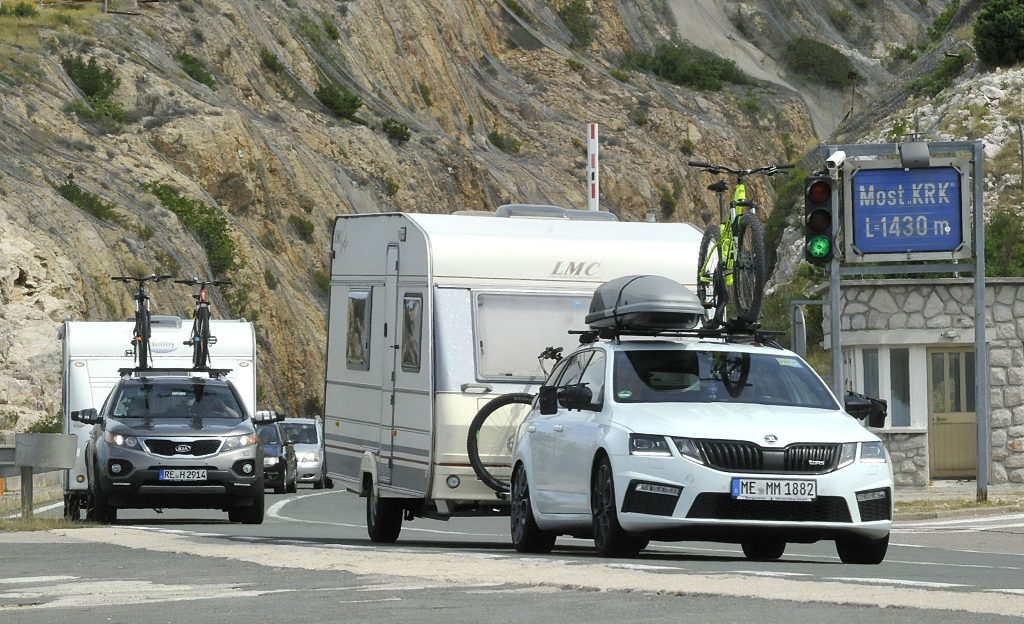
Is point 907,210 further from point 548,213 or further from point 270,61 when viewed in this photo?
point 270,61

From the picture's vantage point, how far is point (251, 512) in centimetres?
2364

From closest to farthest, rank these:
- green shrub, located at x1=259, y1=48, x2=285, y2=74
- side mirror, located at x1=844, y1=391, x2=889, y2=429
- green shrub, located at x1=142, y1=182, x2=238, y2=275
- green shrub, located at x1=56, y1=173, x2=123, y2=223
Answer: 1. side mirror, located at x1=844, y1=391, x2=889, y2=429
2. green shrub, located at x1=56, y1=173, x2=123, y2=223
3. green shrub, located at x1=142, y1=182, x2=238, y2=275
4. green shrub, located at x1=259, y1=48, x2=285, y2=74

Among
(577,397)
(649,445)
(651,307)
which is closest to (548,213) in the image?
(651,307)

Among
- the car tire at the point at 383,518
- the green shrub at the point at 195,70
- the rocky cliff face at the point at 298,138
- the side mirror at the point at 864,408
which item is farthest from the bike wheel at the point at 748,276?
the green shrub at the point at 195,70

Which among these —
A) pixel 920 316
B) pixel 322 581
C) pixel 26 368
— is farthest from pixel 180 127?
pixel 322 581

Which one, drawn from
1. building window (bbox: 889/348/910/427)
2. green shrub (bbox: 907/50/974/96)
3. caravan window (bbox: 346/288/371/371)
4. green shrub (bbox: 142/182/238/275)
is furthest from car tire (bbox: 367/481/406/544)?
green shrub (bbox: 142/182/238/275)

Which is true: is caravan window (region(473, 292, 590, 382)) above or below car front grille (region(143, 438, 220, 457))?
above

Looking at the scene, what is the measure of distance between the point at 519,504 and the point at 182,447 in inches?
346

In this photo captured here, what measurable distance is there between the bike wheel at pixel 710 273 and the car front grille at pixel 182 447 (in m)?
7.55

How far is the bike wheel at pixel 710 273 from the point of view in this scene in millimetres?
18109

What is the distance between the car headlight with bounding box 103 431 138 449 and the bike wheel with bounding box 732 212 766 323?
27.5 feet

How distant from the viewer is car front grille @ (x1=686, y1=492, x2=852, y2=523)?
12.8 metres

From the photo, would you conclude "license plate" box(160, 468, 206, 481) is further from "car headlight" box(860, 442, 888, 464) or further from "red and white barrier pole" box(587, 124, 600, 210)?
"red and white barrier pole" box(587, 124, 600, 210)

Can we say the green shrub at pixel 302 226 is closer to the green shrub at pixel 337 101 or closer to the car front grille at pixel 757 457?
the green shrub at pixel 337 101
